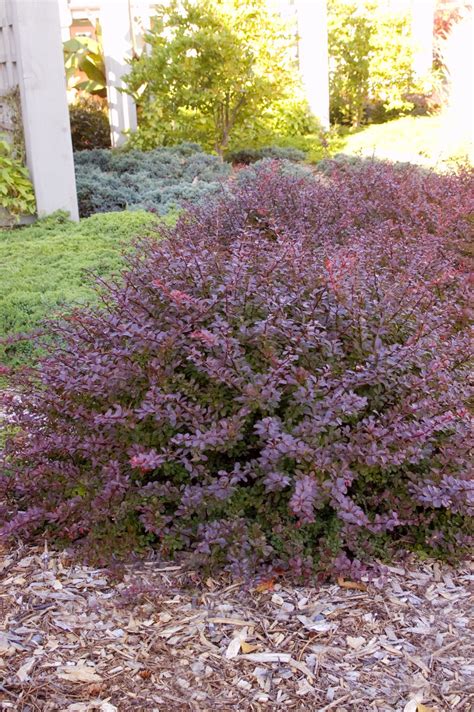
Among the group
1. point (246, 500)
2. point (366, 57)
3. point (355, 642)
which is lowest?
point (355, 642)

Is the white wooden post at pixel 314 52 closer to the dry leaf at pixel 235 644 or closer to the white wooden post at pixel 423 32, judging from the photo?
the white wooden post at pixel 423 32

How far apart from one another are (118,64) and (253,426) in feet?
34.3

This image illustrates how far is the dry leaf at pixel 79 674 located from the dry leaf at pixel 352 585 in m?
0.78

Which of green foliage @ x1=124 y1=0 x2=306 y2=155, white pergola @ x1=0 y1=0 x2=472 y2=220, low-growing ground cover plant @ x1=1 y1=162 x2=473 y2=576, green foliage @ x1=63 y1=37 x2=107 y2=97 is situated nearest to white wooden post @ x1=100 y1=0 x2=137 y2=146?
green foliage @ x1=124 y1=0 x2=306 y2=155

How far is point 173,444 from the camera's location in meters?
2.56

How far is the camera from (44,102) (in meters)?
7.48

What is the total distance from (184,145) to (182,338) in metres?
8.36

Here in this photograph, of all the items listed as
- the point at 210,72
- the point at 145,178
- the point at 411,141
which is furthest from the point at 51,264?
the point at 411,141

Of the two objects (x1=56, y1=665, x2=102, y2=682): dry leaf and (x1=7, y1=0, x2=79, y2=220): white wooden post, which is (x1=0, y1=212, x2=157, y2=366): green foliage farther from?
(x1=56, y1=665, x2=102, y2=682): dry leaf

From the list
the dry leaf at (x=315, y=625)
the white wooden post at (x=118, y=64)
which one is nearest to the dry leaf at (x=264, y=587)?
the dry leaf at (x=315, y=625)

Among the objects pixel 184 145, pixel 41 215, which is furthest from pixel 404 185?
pixel 184 145

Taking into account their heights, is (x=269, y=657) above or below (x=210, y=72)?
below

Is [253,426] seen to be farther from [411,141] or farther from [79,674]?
[411,141]

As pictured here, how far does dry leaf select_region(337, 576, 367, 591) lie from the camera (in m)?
2.36
